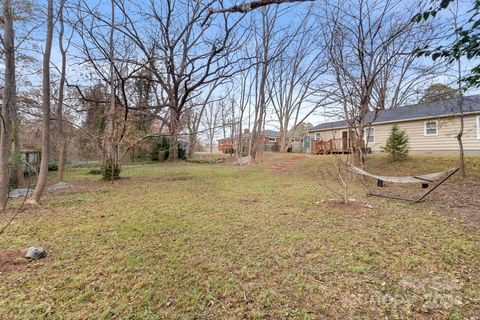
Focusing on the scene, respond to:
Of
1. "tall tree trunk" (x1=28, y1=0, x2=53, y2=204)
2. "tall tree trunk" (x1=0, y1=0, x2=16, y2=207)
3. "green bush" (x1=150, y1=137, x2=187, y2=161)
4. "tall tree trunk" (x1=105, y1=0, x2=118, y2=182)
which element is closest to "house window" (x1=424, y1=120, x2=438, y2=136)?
"tall tree trunk" (x1=105, y1=0, x2=118, y2=182)

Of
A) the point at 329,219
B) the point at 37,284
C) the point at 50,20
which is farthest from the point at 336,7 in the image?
the point at 37,284

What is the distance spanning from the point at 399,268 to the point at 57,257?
3578 mm

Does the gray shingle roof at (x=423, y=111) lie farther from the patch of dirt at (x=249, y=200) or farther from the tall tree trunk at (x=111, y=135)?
the tall tree trunk at (x=111, y=135)

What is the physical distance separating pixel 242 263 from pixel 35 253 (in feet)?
7.30

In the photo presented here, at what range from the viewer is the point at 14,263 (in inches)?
96.5

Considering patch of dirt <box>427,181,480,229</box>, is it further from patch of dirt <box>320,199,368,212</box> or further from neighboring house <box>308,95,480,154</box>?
neighboring house <box>308,95,480,154</box>

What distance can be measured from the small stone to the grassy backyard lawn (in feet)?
0.26

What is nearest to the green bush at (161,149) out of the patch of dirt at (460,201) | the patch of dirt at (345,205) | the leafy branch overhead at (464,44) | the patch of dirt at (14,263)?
the patch of dirt at (345,205)

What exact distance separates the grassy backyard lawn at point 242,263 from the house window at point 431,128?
10.2 m

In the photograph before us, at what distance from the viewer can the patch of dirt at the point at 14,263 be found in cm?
233

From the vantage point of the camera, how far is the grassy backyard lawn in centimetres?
183

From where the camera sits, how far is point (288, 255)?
2.68 m

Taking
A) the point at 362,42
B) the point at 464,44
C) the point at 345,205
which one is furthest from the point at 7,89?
the point at 362,42

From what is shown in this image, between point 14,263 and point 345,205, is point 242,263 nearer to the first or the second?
point 14,263
